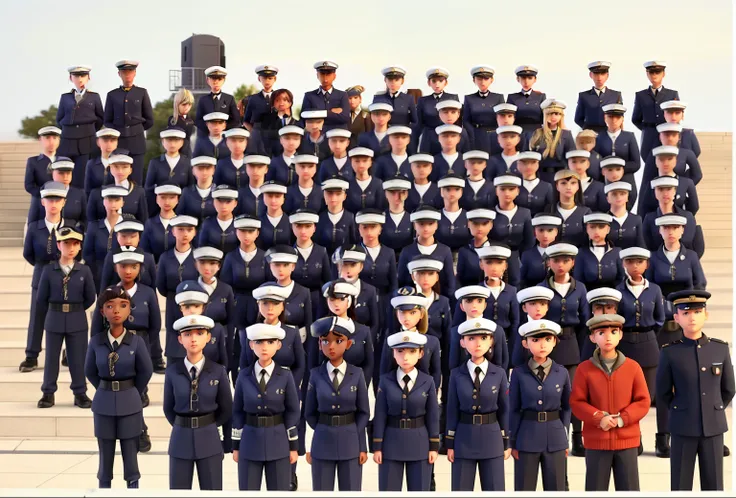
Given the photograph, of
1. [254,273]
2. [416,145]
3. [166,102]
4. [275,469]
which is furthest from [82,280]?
[166,102]

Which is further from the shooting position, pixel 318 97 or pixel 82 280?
pixel 318 97

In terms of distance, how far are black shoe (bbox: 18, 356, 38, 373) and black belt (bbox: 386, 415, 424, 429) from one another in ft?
16.5

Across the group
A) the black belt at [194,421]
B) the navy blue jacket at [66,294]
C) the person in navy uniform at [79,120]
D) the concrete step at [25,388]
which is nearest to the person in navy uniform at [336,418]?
the black belt at [194,421]

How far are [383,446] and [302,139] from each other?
5.61 m

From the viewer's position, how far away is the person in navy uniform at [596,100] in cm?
1552

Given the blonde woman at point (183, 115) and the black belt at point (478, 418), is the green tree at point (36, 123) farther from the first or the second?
the black belt at point (478, 418)

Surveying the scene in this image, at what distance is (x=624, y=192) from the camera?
13.2 m

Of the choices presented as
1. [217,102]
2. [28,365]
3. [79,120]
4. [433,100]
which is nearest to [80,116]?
[79,120]

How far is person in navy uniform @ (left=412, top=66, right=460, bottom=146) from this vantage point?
15273 millimetres

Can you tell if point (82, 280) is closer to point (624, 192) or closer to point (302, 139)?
point (302, 139)

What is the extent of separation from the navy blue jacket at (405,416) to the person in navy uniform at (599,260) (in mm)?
3052

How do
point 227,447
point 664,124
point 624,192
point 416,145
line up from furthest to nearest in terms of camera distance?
point 416,145, point 664,124, point 624,192, point 227,447

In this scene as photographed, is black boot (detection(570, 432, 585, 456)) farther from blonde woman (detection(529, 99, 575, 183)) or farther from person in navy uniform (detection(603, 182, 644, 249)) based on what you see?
blonde woman (detection(529, 99, 575, 183))

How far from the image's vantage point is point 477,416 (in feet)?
32.0
